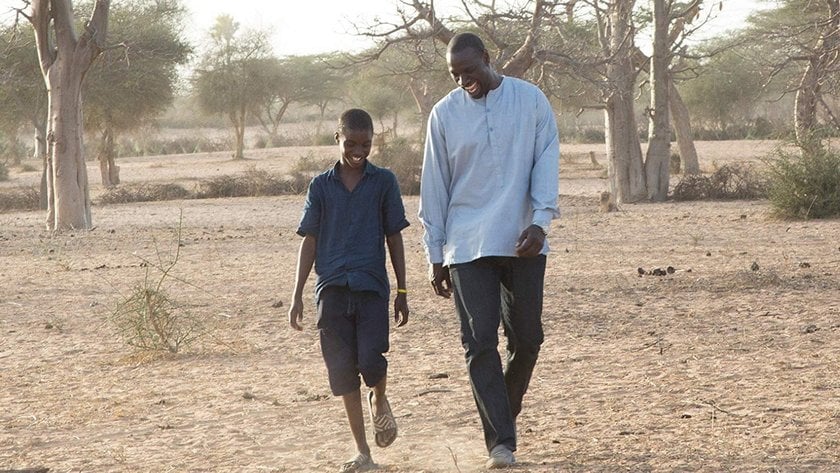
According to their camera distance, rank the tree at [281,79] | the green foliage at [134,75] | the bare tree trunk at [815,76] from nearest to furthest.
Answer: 1. the bare tree trunk at [815,76]
2. the green foliage at [134,75]
3. the tree at [281,79]

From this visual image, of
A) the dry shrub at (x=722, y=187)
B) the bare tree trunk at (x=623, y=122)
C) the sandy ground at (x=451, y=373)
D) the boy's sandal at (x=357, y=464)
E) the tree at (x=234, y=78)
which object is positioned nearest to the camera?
the boy's sandal at (x=357, y=464)

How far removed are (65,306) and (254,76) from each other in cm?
4033

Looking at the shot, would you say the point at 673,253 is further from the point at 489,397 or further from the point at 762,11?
the point at 762,11

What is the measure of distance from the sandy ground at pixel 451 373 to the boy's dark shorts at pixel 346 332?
1.33ft

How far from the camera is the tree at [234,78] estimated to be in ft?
159

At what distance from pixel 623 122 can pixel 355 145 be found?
651 inches

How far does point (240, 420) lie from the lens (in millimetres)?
5980

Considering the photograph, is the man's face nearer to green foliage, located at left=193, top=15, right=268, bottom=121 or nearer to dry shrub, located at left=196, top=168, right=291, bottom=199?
dry shrub, located at left=196, top=168, right=291, bottom=199

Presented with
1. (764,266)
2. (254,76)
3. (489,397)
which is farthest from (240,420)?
(254,76)

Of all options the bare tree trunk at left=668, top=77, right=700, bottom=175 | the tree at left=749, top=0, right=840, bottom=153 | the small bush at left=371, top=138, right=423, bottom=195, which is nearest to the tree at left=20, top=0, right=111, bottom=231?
the small bush at left=371, top=138, right=423, bottom=195

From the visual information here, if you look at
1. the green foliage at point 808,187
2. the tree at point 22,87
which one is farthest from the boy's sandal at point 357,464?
the tree at point 22,87

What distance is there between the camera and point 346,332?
4832 mm

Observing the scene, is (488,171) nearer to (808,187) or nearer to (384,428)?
(384,428)

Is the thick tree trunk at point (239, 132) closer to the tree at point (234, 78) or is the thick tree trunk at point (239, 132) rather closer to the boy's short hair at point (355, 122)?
the tree at point (234, 78)
